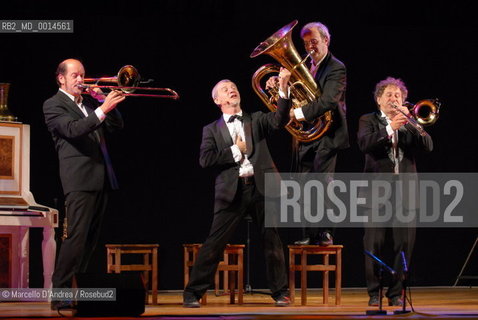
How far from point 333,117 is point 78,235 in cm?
197

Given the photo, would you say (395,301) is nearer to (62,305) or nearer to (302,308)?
(302,308)

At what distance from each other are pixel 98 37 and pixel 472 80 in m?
3.87

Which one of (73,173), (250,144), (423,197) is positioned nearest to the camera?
(73,173)

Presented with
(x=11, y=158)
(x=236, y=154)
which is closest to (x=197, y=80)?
(x=11, y=158)

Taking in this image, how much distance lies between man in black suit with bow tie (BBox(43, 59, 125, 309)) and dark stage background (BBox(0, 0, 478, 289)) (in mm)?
1836

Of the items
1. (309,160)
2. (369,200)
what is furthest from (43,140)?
(369,200)

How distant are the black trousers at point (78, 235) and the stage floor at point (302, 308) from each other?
267 millimetres

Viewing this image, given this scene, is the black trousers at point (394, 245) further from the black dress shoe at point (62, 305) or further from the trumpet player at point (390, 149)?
the black dress shoe at point (62, 305)

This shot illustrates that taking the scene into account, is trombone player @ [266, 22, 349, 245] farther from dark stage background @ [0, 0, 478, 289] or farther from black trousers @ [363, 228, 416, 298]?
dark stage background @ [0, 0, 478, 289]

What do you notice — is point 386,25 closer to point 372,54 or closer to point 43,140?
point 372,54

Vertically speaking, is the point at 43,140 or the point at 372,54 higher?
the point at 372,54

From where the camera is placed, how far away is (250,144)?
5.68 meters

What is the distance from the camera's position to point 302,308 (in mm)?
5438

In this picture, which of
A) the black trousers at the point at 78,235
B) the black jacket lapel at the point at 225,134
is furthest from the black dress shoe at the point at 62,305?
the black jacket lapel at the point at 225,134
